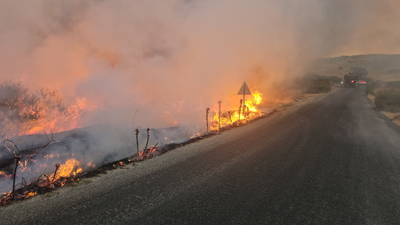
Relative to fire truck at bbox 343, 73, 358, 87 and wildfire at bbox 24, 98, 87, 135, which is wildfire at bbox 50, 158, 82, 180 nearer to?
wildfire at bbox 24, 98, 87, 135

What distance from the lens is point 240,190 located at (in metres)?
3.60

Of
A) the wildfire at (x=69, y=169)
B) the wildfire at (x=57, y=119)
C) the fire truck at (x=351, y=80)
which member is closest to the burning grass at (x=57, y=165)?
the wildfire at (x=69, y=169)

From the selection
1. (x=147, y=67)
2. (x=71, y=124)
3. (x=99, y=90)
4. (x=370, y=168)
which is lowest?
(x=370, y=168)

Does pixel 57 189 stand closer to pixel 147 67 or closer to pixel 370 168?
pixel 370 168

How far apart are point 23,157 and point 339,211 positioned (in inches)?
289

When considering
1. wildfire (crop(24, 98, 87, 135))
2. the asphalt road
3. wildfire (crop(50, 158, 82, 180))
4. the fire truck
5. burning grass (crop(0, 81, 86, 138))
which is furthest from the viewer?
the fire truck

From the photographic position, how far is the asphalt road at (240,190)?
2.91 m

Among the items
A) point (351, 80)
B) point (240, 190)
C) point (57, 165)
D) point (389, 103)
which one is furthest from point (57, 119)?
point (351, 80)

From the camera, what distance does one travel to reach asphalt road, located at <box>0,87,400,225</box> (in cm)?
291

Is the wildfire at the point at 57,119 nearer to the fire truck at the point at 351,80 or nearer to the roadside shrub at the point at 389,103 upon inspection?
the roadside shrub at the point at 389,103

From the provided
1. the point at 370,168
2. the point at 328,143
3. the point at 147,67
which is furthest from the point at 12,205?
the point at 147,67

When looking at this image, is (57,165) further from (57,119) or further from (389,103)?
(389,103)

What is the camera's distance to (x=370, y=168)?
15.2 feet

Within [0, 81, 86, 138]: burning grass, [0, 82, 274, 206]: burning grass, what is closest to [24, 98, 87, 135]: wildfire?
[0, 81, 86, 138]: burning grass
